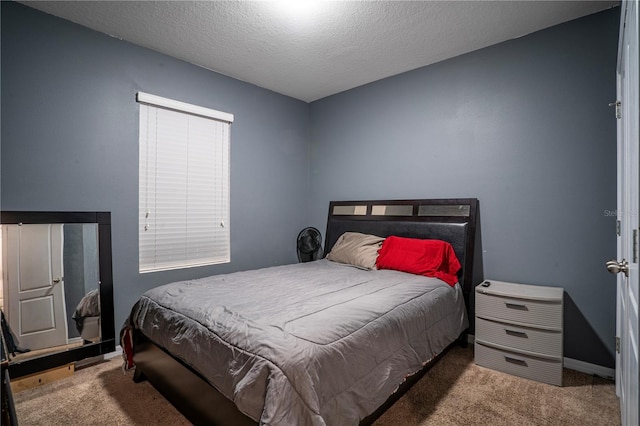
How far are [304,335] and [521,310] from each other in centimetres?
172

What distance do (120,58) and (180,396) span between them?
8.81ft

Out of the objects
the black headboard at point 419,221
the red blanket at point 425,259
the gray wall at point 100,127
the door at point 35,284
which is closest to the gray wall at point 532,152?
the black headboard at point 419,221

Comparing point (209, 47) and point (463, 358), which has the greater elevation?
point (209, 47)

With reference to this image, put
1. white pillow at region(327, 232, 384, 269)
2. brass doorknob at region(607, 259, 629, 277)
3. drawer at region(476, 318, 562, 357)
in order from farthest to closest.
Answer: white pillow at region(327, 232, 384, 269) → drawer at region(476, 318, 562, 357) → brass doorknob at region(607, 259, 629, 277)

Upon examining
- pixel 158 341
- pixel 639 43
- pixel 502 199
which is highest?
pixel 639 43

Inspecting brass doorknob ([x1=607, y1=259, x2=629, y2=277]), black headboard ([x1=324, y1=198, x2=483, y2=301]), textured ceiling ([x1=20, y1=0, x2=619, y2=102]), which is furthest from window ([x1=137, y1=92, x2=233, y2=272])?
brass doorknob ([x1=607, y1=259, x2=629, y2=277])

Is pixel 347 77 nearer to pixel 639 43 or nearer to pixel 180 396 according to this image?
pixel 639 43

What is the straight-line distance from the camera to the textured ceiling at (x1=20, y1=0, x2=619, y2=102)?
2.32 metres

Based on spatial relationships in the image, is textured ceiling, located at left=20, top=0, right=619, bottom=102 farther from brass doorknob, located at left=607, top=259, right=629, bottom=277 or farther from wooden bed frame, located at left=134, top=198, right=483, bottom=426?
brass doorknob, located at left=607, top=259, right=629, bottom=277

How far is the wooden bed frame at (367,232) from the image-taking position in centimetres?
166

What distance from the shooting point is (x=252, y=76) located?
11.5ft

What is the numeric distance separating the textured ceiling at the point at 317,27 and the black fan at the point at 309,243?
1.89 meters

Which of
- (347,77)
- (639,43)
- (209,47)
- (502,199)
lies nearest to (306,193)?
(347,77)

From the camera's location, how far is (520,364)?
2.31m
